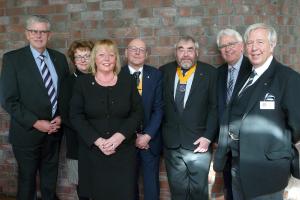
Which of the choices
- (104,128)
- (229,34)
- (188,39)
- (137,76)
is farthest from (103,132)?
(229,34)

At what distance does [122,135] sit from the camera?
3.00m

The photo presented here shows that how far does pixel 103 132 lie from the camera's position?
3.01 m

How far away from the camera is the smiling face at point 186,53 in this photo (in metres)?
3.38

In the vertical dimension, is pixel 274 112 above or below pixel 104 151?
above

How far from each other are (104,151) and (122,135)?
0.19 m

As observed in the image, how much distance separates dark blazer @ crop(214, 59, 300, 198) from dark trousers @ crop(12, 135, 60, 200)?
1.86 meters

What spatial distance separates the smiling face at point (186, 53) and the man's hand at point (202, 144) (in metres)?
0.65

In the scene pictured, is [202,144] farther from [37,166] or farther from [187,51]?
[37,166]

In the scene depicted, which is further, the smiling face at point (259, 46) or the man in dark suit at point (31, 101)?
the man in dark suit at point (31, 101)

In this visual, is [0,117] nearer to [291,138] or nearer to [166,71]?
[166,71]

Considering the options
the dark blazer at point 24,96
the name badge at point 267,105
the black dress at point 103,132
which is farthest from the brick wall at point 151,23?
the name badge at point 267,105

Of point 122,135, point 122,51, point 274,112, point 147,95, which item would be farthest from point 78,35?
point 274,112

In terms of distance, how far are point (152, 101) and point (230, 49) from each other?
83 centimetres

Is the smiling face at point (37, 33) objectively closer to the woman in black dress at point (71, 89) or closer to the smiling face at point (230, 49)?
the woman in black dress at point (71, 89)
